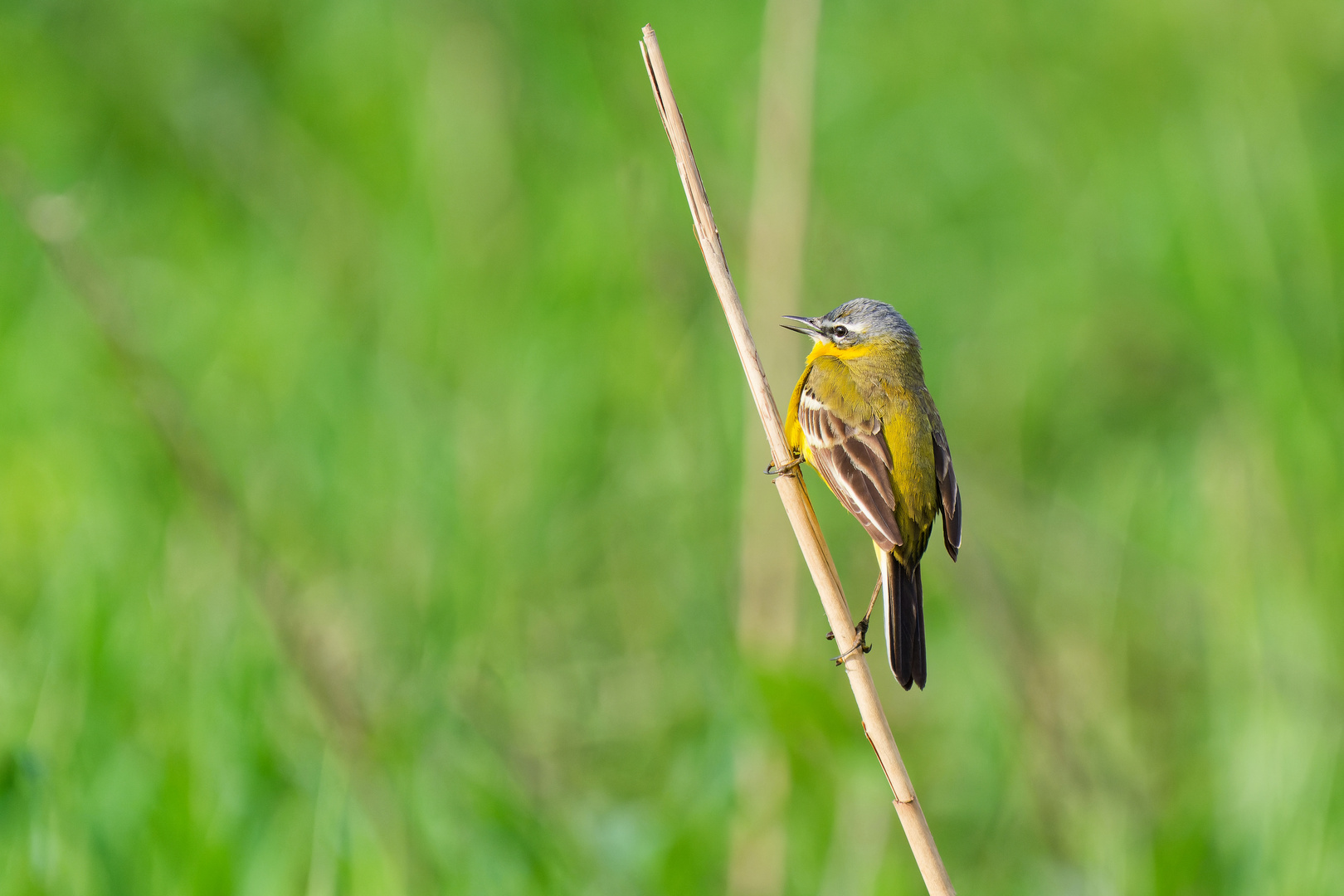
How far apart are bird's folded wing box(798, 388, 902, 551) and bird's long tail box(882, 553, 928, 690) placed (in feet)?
0.18

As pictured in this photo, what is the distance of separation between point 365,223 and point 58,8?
2.53 m

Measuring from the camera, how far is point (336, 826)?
2.58 m

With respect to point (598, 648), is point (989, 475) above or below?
above

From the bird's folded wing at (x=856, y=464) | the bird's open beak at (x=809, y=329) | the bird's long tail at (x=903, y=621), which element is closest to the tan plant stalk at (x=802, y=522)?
the bird's long tail at (x=903, y=621)

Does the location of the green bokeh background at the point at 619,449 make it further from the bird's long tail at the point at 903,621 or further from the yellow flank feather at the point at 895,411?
the bird's long tail at the point at 903,621

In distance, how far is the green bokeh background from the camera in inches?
120

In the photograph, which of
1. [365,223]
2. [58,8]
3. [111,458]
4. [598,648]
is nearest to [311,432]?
[111,458]

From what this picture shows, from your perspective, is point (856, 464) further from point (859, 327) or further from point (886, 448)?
point (859, 327)

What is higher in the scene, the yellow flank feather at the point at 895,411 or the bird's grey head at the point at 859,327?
the bird's grey head at the point at 859,327

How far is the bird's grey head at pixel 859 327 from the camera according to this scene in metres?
2.71

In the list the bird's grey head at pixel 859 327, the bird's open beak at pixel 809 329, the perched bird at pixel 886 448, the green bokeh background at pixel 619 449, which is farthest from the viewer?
the green bokeh background at pixel 619 449

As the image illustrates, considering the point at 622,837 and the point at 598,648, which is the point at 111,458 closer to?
the point at 598,648

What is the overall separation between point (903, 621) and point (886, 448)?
1.75ft

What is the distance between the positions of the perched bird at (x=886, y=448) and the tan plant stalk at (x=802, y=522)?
0.19 ft
